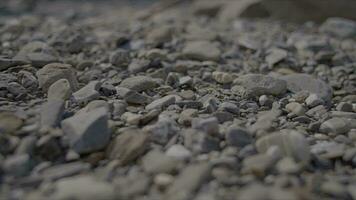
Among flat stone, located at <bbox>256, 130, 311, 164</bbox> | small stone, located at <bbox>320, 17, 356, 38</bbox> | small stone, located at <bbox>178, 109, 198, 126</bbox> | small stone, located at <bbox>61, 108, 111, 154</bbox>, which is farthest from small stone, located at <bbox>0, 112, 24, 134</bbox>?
small stone, located at <bbox>320, 17, 356, 38</bbox>

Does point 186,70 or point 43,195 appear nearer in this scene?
point 43,195

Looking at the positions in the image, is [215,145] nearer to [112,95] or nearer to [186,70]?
[112,95]

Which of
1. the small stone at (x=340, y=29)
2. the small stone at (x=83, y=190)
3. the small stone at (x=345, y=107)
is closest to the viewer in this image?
the small stone at (x=83, y=190)

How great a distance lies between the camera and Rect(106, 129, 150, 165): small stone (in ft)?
5.10

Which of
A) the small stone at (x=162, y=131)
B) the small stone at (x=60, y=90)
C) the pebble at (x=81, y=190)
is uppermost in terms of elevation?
the small stone at (x=60, y=90)

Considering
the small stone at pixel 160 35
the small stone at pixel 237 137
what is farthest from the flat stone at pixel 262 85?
the small stone at pixel 160 35

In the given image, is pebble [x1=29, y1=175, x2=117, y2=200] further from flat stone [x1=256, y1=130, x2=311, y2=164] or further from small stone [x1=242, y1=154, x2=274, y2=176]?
flat stone [x1=256, y1=130, x2=311, y2=164]

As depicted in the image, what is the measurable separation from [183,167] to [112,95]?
2.53 ft

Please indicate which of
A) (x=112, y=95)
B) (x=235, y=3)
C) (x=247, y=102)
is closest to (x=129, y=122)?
(x=112, y=95)

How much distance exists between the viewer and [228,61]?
298 cm

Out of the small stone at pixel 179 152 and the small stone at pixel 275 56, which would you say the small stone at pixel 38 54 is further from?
the small stone at pixel 275 56

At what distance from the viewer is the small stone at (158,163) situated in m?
1.46

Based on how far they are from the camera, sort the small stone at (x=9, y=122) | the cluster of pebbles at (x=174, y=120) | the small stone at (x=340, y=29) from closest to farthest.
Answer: the cluster of pebbles at (x=174, y=120) < the small stone at (x=9, y=122) < the small stone at (x=340, y=29)

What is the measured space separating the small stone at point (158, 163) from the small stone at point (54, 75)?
2.62 ft
